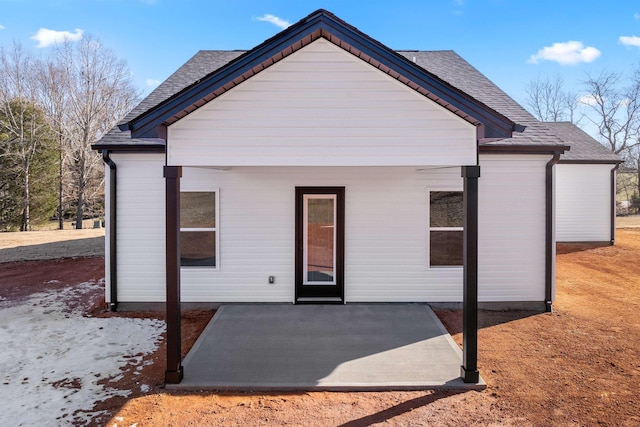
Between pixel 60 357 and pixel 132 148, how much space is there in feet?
12.0

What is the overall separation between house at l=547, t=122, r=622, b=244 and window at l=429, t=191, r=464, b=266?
35.0 feet

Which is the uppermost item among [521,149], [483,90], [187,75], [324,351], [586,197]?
[187,75]

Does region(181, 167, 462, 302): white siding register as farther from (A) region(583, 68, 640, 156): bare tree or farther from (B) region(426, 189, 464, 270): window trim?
(A) region(583, 68, 640, 156): bare tree

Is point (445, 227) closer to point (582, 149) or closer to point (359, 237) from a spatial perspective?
point (359, 237)

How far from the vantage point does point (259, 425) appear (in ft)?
11.9

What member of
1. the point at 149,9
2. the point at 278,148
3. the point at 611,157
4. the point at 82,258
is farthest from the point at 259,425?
the point at 611,157

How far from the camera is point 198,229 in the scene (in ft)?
24.0

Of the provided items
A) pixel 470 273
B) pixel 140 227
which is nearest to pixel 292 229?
pixel 140 227

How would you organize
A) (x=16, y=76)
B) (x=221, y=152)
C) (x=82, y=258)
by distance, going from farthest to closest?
(x=16, y=76) → (x=82, y=258) → (x=221, y=152)

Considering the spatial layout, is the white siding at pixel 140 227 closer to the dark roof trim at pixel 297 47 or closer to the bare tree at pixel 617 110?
the dark roof trim at pixel 297 47

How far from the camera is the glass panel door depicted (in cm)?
734

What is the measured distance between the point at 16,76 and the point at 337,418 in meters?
29.3

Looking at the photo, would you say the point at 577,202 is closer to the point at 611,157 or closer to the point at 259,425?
the point at 611,157

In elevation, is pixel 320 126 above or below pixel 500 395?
above
